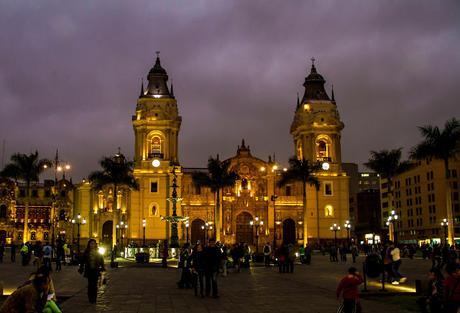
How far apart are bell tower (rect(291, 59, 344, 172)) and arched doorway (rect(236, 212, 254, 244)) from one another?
12.0 m

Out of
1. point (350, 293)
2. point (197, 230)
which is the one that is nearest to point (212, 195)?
point (197, 230)

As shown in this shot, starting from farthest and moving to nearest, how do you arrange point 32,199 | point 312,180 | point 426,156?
point 32,199 < point 312,180 < point 426,156

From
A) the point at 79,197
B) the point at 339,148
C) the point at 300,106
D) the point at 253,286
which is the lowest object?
the point at 253,286

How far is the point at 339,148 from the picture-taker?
84812mm

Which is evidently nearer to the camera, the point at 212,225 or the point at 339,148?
the point at 212,225

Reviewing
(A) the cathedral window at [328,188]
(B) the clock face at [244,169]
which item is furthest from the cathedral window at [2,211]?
(A) the cathedral window at [328,188]

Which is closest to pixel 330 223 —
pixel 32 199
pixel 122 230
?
pixel 122 230

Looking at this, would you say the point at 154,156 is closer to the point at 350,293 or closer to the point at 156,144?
the point at 156,144

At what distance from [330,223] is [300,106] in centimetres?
1765

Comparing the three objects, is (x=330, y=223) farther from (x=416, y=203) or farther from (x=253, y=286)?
(x=253, y=286)

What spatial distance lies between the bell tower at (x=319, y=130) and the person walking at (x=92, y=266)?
6712cm

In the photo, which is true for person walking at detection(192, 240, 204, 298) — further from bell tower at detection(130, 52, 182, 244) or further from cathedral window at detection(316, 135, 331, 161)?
cathedral window at detection(316, 135, 331, 161)

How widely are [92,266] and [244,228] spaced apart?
64.0 metres

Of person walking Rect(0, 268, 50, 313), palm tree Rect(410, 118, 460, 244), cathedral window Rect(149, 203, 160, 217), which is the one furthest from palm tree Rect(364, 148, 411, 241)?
person walking Rect(0, 268, 50, 313)
